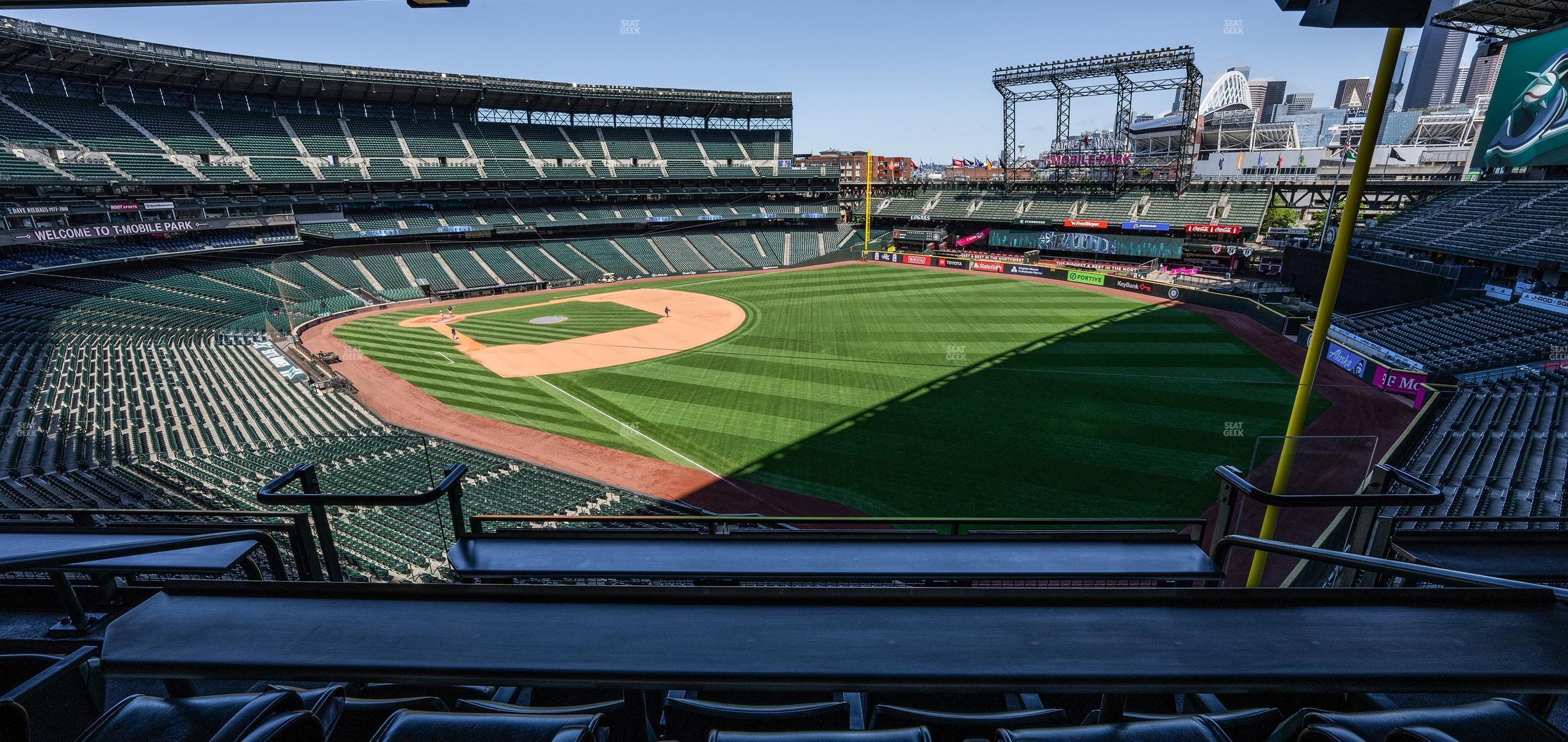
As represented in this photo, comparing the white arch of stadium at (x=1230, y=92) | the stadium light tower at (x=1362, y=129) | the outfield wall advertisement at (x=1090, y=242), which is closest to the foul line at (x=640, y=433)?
the stadium light tower at (x=1362, y=129)

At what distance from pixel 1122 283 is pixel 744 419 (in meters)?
39.0

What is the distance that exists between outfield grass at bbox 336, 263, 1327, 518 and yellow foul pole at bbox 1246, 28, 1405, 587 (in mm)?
10766

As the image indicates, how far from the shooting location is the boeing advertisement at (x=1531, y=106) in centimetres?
3372

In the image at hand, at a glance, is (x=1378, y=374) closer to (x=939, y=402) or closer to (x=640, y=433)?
(x=939, y=402)

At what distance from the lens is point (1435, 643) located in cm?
257

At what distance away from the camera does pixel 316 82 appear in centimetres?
5691

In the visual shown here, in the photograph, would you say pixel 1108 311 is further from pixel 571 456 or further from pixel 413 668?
pixel 413 668

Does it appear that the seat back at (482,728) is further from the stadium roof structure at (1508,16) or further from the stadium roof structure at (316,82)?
the stadium roof structure at (316,82)

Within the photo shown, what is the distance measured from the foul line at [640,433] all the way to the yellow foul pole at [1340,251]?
14495 millimetres

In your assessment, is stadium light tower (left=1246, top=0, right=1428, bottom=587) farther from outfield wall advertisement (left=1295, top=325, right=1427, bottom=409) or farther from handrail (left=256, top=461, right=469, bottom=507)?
outfield wall advertisement (left=1295, top=325, right=1427, bottom=409)

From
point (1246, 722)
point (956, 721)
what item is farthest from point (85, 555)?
point (1246, 722)

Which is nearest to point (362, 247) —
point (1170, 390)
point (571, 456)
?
point (571, 456)

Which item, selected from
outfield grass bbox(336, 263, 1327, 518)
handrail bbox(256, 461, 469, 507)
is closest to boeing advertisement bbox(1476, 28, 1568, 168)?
outfield grass bbox(336, 263, 1327, 518)

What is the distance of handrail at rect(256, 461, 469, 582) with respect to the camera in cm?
416
